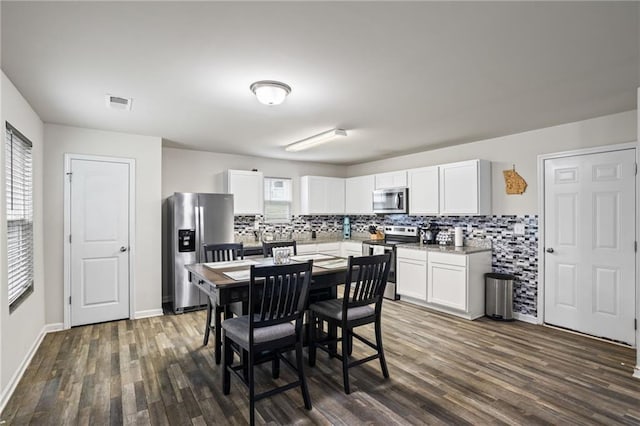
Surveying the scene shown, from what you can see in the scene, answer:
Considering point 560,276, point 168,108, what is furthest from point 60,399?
point 560,276

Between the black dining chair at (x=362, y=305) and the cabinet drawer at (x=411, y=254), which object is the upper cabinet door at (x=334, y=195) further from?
the black dining chair at (x=362, y=305)

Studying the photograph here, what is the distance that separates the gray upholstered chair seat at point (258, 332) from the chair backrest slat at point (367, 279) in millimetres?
484

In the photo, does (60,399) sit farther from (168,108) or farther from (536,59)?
(536,59)

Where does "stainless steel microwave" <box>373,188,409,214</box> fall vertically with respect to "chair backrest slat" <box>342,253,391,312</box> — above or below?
above

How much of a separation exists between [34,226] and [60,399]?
189 cm

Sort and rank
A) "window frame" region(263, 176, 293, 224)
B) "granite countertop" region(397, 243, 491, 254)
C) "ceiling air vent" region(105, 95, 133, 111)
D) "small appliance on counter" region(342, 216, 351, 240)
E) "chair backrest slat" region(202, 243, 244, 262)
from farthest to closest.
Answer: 1. "small appliance on counter" region(342, 216, 351, 240)
2. "window frame" region(263, 176, 293, 224)
3. "granite countertop" region(397, 243, 491, 254)
4. "chair backrest slat" region(202, 243, 244, 262)
5. "ceiling air vent" region(105, 95, 133, 111)

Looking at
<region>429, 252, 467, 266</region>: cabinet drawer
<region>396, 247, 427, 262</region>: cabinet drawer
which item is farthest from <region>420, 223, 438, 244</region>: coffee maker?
<region>429, 252, 467, 266</region>: cabinet drawer

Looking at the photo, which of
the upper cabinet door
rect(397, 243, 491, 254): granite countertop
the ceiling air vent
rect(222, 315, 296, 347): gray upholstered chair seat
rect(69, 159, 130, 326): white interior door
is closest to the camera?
rect(222, 315, 296, 347): gray upholstered chair seat

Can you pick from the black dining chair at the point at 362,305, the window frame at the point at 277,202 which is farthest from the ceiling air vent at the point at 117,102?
the window frame at the point at 277,202

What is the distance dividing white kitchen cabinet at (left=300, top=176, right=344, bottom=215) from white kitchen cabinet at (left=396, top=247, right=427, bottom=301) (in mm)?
1899

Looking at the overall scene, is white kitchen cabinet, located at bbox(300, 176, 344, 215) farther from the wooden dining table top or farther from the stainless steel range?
the wooden dining table top

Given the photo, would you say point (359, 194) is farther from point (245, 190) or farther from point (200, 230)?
point (200, 230)

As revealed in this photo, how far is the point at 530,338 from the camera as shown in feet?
11.9

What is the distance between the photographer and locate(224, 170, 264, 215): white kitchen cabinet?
17.8ft
